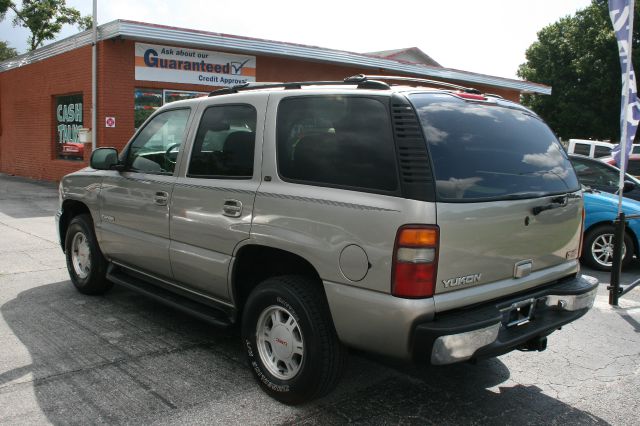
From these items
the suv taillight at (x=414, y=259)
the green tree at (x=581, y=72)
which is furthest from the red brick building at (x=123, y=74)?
the green tree at (x=581, y=72)

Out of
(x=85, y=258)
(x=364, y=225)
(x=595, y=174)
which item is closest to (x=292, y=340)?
(x=364, y=225)

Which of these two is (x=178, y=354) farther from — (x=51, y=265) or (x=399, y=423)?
(x=51, y=265)

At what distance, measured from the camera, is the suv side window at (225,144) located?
3781mm

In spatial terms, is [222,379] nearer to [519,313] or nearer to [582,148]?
[519,313]

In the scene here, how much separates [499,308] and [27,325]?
149 inches

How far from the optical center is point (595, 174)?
8.63m

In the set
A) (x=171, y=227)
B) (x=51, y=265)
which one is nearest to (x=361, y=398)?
(x=171, y=227)

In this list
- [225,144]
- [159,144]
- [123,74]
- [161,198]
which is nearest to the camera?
[225,144]

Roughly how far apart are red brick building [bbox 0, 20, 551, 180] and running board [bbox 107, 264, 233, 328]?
10.4m

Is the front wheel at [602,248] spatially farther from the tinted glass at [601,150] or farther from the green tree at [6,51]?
the green tree at [6,51]

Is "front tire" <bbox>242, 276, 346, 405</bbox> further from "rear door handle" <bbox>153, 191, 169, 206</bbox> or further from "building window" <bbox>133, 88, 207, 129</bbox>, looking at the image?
"building window" <bbox>133, 88, 207, 129</bbox>

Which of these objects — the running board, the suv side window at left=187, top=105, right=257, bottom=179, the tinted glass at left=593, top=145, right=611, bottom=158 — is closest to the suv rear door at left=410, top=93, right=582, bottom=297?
the suv side window at left=187, top=105, right=257, bottom=179

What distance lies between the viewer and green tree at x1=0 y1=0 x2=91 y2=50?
86.0ft

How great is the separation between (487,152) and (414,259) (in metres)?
0.88
